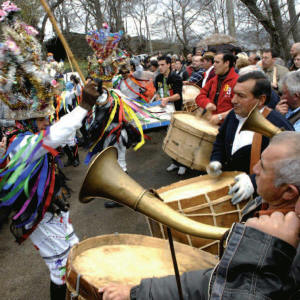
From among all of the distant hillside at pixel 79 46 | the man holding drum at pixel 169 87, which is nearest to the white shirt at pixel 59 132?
the man holding drum at pixel 169 87

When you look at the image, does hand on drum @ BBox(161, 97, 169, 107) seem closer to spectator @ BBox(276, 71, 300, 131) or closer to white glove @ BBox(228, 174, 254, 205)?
spectator @ BBox(276, 71, 300, 131)

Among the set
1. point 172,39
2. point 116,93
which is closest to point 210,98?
point 116,93

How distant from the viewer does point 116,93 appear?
425cm

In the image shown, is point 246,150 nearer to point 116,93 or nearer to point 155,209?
point 155,209

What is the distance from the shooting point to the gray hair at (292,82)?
8.77 feet

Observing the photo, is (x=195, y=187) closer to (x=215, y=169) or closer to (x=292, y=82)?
(x=215, y=169)

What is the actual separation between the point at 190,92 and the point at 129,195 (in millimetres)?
4862

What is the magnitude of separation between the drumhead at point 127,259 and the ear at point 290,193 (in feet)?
2.32

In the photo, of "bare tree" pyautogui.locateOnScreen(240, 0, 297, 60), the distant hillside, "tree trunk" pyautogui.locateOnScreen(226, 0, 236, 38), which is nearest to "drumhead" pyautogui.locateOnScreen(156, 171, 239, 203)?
"bare tree" pyautogui.locateOnScreen(240, 0, 297, 60)

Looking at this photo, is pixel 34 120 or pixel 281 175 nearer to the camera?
pixel 281 175

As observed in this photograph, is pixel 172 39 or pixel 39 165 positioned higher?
pixel 172 39

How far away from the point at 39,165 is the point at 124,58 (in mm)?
3413

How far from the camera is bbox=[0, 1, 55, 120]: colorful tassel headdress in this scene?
1.83 m

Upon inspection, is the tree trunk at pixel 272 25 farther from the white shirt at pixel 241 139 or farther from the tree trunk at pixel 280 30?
the white shirt at pixel 241 139
